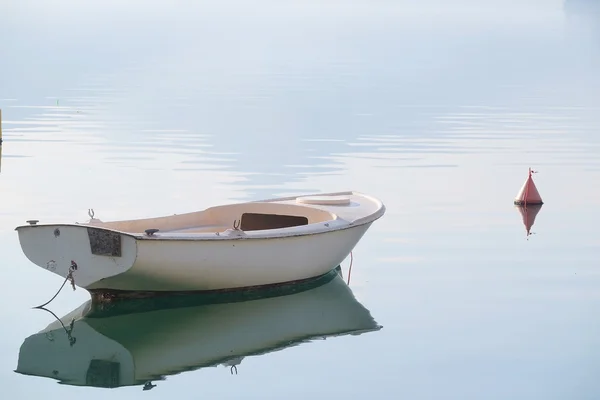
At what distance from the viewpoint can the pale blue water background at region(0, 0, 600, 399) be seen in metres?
13.8

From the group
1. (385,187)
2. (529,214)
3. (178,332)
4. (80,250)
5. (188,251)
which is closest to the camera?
(178,332)

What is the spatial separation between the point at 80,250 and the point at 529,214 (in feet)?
33.4

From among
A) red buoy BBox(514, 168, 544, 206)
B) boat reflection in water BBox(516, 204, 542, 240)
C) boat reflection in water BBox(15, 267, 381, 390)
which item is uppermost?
red buoy BBox(514, 168, 544, 206)

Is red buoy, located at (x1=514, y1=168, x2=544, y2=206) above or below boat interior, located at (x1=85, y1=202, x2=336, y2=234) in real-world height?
below

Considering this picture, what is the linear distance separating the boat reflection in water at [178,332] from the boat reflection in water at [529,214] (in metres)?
5.88

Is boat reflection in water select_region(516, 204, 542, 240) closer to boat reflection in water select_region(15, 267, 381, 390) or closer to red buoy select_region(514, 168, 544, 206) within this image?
red buoy select_region(514, 168, 544, 206)

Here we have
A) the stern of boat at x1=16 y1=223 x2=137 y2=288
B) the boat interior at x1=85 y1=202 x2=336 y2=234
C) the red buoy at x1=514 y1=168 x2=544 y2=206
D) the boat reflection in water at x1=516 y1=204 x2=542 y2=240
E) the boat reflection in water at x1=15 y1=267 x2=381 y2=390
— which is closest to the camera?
the boat reflection in water at x1=15 y1=267 x2=381 y2=390

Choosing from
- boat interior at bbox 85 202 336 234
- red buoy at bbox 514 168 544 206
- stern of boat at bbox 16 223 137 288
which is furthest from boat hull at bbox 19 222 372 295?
red buoy at bbox 514 168 544 206

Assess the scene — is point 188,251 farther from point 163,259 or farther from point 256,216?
point 256,216

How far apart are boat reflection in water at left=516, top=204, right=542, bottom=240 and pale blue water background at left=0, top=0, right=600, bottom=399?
0.49 ft

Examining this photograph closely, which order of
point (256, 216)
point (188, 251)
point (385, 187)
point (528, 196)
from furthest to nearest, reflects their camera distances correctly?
point (385, 187)
point (528, 196)
point (256, 216)
point (188, 251)

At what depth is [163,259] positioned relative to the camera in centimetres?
1534

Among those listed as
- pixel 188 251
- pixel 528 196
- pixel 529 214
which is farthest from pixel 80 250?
pixel 528 196

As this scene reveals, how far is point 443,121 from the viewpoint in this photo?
41281 millimetres
